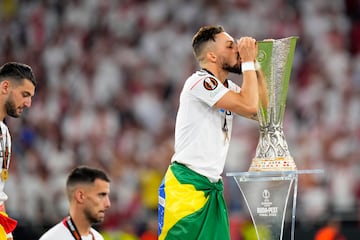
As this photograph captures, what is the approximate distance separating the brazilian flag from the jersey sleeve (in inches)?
17.9

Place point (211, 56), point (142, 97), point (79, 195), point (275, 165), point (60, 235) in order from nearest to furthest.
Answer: point (275, 165) → point (211, 56) → point (60, 235) → point (79, 195) → point (142, 97)

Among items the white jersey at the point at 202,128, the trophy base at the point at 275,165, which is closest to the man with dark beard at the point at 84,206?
the white jersey at the point at 202,128

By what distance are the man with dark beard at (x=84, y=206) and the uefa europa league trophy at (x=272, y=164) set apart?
1.36 meters

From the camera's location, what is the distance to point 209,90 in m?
6.31

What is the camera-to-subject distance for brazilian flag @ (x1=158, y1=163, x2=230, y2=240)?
6336mm

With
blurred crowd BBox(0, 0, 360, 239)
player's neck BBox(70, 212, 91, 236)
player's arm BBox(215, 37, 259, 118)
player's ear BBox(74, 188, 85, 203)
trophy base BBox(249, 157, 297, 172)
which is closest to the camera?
player's arm BBox(215, 37, 259, 118)

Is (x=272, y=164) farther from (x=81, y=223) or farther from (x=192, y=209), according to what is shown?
→ (x=81, y=223)

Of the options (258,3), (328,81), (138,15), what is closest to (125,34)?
(138,15)

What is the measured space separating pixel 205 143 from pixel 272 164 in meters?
0.44

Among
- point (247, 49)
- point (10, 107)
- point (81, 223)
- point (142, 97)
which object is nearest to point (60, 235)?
point (81, 223)

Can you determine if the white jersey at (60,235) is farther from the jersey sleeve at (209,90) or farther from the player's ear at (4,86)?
the jersey sleeve at (209,90)

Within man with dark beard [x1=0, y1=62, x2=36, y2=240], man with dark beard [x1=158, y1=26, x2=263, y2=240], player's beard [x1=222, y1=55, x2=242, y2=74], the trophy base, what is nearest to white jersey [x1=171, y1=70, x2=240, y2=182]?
man with dark beard [x1=158, y1=26, x2=263, y2=240]

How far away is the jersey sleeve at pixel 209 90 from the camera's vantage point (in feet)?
20.7

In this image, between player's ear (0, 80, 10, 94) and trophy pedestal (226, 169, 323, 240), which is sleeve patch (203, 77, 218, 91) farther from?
player's ear (0, 80, 10, 94)
